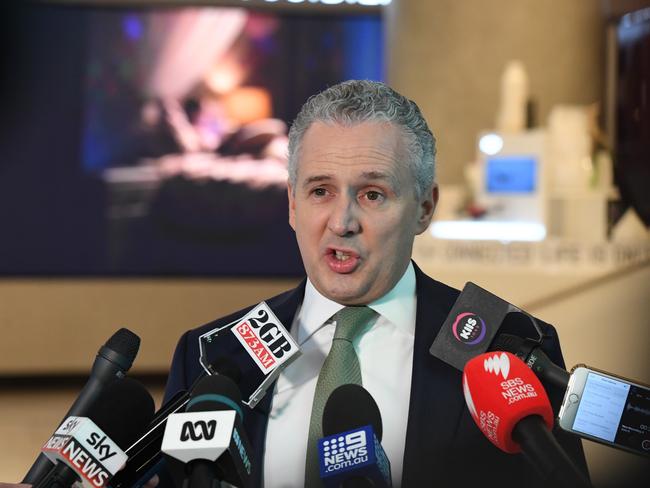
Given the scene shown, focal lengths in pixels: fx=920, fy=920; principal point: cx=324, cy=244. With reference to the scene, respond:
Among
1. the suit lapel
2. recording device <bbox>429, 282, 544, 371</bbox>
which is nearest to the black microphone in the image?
recording device <bbox>429, 282, 544, 371</bbox>

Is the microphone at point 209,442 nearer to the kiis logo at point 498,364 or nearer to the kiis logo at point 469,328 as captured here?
the kiis logo at point 498,364

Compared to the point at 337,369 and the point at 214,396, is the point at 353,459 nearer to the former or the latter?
the point at 214,396

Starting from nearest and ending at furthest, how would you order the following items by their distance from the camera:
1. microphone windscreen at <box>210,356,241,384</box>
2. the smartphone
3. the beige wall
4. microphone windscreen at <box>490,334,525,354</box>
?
the smartphone, microphone windscreen at <box>490,334,525,354</box>, microphone windscreen at <box>210,356,241,384</box>, the beige wall

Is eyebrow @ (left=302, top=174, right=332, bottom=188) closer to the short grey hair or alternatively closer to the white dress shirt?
the short grey hair

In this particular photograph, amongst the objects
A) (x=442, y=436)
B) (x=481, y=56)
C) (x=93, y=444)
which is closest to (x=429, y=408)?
(x=442, y=436)

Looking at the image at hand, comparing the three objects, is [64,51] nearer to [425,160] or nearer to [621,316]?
[621,316]

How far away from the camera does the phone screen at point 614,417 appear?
921 millimetres

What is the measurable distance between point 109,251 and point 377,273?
5369 mm

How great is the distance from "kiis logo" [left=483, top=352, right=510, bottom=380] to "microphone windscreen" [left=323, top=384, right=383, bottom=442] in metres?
0.14

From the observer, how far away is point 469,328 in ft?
3.89

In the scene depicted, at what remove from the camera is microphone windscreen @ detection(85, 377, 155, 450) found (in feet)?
3.45

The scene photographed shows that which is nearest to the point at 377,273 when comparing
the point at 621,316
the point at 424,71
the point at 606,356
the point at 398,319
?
the point at 398,319

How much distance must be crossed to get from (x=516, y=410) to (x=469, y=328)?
31cm

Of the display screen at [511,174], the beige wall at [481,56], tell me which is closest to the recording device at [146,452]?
the display screen at [511,174]
